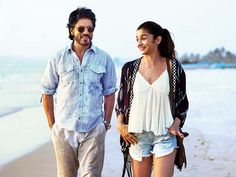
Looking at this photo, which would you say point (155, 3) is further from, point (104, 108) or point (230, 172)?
point (104, 108)

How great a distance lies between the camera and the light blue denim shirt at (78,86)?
3178 millimetres

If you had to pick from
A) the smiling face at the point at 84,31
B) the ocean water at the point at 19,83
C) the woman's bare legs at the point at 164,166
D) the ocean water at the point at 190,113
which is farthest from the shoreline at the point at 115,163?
the ocean water at the point at 19,83

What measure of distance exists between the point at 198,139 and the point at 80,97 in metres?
4.28

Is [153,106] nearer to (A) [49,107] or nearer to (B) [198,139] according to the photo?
(A) [49,107]

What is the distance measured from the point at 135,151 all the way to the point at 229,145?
3.81 metres

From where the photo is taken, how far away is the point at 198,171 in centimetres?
536

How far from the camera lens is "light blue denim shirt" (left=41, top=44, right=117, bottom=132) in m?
3.18

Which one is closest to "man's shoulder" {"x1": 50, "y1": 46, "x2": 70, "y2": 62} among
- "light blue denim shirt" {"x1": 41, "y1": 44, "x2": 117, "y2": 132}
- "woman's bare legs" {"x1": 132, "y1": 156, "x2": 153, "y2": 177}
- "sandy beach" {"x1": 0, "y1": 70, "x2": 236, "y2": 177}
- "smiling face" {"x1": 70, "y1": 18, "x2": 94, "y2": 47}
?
"light blue denim shirt" {"x1": 41, "y1": 44, "x2": 117, "y2": 132}

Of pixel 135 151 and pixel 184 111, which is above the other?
pixel 184 111

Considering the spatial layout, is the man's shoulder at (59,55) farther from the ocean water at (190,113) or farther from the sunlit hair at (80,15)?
the ocean water at (190,113)

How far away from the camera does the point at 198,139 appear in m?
7.20

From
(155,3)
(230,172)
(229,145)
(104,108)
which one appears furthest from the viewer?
(155,3)

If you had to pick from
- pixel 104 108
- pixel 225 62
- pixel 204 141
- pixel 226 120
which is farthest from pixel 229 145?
pixel 225 62

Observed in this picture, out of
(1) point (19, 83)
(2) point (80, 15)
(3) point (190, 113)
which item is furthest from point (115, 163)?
(1) point (19, 83)
